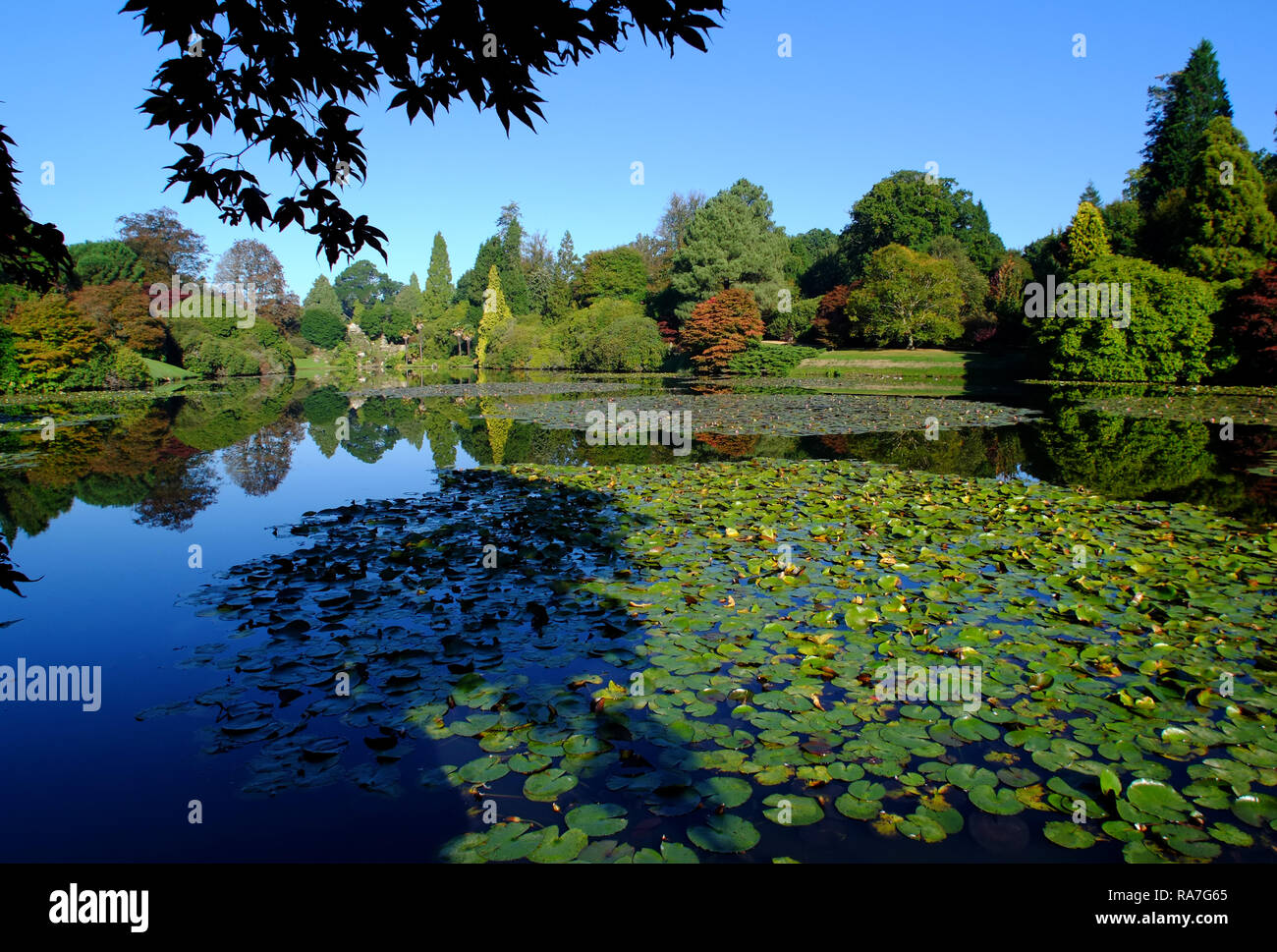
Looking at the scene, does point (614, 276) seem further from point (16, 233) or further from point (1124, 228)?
point (16, 233)

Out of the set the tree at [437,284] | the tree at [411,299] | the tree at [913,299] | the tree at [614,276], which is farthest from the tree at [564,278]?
the tree at [913,299]

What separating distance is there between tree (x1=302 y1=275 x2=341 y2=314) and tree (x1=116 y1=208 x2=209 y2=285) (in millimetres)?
27504

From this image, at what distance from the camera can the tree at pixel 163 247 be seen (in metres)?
53.5

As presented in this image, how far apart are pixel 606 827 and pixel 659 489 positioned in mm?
7004

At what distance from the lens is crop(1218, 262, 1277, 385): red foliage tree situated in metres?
23.8

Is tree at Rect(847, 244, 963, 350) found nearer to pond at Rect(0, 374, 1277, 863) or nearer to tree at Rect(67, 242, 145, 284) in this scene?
pond at Rect(0, 374, 1277, 863)

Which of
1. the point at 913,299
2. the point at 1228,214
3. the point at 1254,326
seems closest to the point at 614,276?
the point at 913,299

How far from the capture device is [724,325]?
4262cm

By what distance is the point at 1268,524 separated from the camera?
7309 mm

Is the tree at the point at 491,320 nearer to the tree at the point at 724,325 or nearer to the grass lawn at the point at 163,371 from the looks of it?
the tree at the point at 724,325

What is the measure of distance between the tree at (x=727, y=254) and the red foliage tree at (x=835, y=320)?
3.69 metres

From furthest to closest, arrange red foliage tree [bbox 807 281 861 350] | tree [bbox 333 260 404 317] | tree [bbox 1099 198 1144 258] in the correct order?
1. tree [bbox 333 260 404 317]
2. red foliage tree [bbox 807 281 861 350]
3. tree [bbox 1099 198 1144 258]

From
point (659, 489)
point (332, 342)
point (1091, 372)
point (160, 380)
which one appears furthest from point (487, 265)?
point (659, 489)

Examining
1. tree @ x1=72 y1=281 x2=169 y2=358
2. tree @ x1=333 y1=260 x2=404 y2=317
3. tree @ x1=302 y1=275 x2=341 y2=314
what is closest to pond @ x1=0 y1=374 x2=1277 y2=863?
tree @ x1=72 y1=281 x2=169 y2=358
